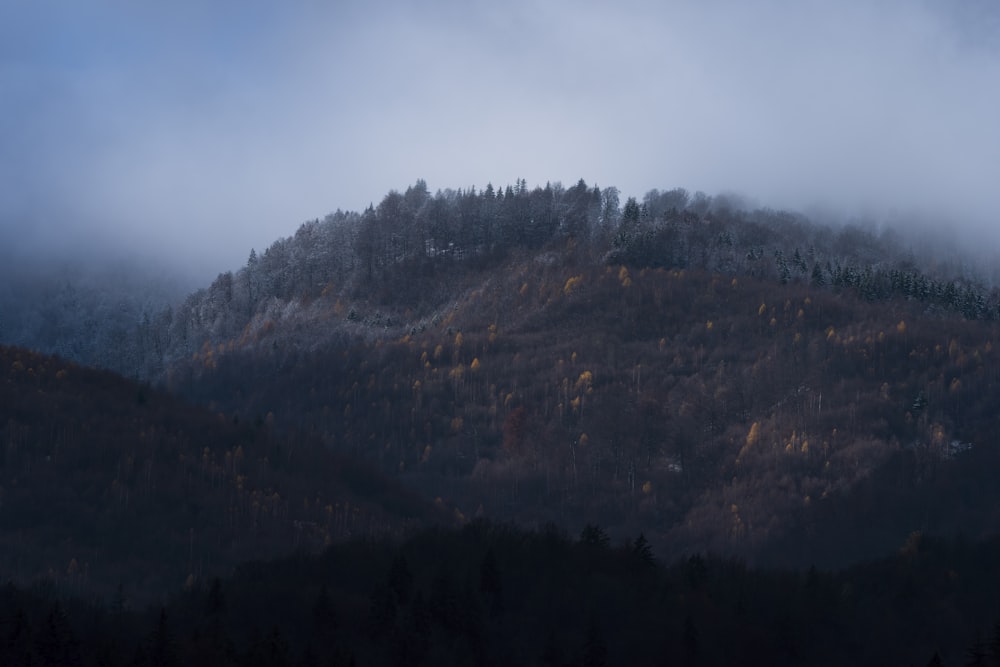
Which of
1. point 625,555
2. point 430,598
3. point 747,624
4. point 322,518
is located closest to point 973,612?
point 747,624

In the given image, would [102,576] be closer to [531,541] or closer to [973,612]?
[531,541]

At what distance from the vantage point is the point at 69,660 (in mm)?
121375

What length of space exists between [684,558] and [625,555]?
23377 millimetres

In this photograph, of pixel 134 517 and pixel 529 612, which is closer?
pixel 529 612

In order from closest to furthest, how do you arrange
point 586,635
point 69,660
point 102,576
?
point 69,660
point 586,635
point 102,576

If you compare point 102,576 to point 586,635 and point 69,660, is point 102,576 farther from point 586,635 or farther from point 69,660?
point 586,635

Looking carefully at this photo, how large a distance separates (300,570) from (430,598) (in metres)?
18.0

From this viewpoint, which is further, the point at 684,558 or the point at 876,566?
the point at 684,558

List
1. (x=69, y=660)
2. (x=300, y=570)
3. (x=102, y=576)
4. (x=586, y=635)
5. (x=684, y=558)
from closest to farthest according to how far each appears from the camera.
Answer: (x=69, y=660), (x=586, y=635), (x=300, y=570), (x=102, y=576), (x=684, y=558)

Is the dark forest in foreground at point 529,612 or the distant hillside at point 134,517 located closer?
the dark forest in foreground at point 529,612

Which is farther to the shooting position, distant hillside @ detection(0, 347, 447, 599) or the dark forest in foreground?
distant hillside @ detection(0, 347, 447, 599)

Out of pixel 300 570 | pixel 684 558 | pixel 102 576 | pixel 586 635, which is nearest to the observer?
pixel 586 635

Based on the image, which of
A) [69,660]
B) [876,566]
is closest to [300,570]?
[69,660]

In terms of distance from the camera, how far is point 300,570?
155 m
